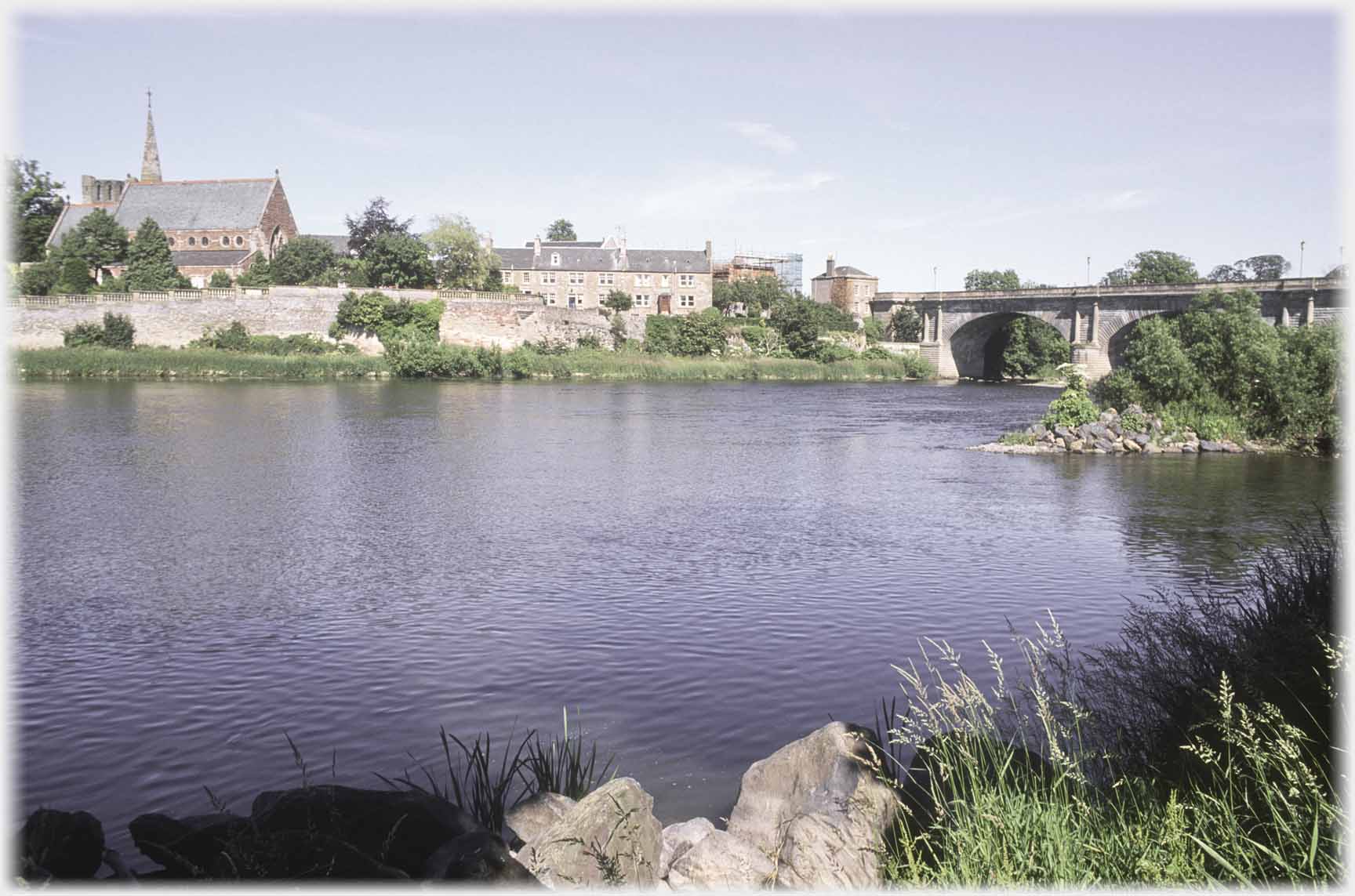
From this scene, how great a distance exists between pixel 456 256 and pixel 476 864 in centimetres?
8842

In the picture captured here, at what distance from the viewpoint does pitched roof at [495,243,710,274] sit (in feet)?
356

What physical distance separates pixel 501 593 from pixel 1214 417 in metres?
31.2

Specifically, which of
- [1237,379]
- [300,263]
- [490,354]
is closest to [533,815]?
[1237,379]

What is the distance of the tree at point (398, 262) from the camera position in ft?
278

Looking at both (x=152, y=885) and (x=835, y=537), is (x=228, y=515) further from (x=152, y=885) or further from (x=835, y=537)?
(x=152, y=885)

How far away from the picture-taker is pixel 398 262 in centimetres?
8506

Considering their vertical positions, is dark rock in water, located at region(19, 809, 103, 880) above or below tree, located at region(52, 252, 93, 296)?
below

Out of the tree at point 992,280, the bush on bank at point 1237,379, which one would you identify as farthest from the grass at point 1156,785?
the tree at point 992,280

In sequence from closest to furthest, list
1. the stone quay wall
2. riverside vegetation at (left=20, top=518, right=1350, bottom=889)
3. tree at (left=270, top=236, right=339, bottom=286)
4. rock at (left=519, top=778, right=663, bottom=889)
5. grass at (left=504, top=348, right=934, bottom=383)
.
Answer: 1. riverside vegetation at (left=20, top=518, right=1350, bottom=889)
2. rock at (left=519, top=778, right=663, bottom=889)
3. the stone quay wall
4. grass at (left=504, top=348, right=934, bottom=383)
5. tree at (left=270, top=236, right=339, bottom=286)

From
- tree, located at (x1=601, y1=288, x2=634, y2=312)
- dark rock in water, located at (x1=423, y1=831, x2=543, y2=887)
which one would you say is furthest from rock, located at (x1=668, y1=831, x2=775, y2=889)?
tree, located at (x1=601, y1=288, x2=634, y2=312)

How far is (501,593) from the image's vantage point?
52.4ft

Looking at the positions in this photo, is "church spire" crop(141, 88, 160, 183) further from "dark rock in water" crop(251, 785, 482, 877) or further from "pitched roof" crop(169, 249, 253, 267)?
"dark rock in water" crop(251, 785, 482, 877)

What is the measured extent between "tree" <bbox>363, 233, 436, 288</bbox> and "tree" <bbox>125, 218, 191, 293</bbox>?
13944 mm

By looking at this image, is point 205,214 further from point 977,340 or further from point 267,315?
point 977,340
